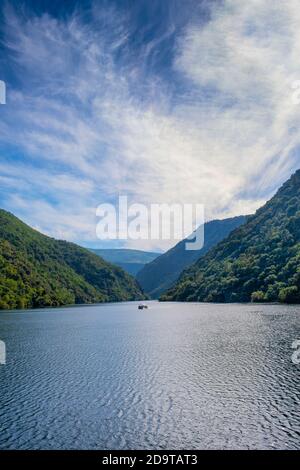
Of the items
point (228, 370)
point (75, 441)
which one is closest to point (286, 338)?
point (228, 370)

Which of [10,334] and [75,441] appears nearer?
[75,441]

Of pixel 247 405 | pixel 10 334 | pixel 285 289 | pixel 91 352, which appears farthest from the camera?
pixel 285 289

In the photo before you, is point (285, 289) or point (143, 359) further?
point (285, 289)

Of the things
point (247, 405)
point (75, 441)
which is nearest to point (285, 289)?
point (247, 405)

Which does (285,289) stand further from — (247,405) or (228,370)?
(247,405)
